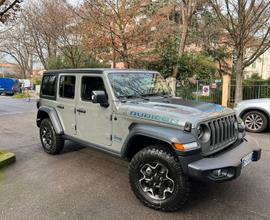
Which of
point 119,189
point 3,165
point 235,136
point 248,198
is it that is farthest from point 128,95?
point 3,165

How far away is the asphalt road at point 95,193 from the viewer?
9.61 feet

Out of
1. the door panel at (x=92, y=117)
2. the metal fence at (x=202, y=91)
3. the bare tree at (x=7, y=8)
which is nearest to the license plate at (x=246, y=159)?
the door panel at (x=92, y=117)

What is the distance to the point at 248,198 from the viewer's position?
3311 mm

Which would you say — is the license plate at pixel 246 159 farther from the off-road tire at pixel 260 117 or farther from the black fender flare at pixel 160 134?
the off-road tire at pixel 260 117

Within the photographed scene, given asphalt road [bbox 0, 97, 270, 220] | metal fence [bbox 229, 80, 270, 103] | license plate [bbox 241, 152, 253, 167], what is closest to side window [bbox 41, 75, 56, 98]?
asphalt road [bbox 0, 97, 270, 220]

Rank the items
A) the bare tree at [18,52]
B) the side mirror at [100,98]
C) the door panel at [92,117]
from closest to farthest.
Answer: the side mirror at [100,98]
the door panel at [92,117]
the bare tree at [18,52]

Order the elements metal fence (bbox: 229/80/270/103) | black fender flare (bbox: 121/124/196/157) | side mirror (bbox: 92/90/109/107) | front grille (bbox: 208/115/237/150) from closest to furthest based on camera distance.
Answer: black fender flare (bbox: 121/124/196/157)
front grille (bbox: 208/115/237/150)
side mirror (bbox: 92/90/109/107)
metal fence (bbox: 229/80/270/103)

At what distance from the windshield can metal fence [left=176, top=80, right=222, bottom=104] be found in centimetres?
845

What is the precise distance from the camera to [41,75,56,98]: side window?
16.4 feet

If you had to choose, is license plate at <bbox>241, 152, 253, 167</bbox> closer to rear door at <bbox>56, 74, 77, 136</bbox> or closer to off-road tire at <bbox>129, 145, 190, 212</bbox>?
off-road tire at <bbox>129, 145, 190, 212</bbox>

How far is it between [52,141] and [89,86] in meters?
1.65

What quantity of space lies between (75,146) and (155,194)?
10.3ft

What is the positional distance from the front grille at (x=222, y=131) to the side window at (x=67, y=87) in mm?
2603

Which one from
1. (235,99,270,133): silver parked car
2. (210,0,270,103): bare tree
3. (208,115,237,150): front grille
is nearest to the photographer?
(208,115,237,150): front grille
